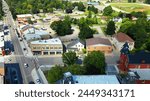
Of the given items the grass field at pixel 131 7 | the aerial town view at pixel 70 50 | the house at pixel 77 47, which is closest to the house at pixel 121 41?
the aerial town view at pixel 70 50

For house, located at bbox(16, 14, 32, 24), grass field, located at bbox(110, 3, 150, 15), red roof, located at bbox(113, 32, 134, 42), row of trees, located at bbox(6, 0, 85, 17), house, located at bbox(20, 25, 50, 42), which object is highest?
row of trees, located at bbox(6, 0, 85, 17)

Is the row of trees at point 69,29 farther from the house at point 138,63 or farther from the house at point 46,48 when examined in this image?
the house at point 138,63

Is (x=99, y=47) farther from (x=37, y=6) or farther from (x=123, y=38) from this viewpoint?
(x=37, y=6)

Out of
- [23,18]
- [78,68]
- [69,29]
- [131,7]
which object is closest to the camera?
[78,68]

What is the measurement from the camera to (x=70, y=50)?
8945 mm

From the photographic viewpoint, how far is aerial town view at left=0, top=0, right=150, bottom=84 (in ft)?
21.2

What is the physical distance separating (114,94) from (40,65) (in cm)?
684

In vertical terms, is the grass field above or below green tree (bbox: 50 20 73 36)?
below

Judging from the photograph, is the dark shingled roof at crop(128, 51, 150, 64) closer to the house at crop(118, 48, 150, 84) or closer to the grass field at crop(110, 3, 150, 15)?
the house at crop(118, 48, 150, 84)

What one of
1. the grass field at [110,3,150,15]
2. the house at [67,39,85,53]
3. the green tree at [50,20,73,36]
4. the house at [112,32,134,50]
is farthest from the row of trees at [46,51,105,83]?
the grass field at [110,3,150,15]

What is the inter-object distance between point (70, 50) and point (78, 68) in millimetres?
2474

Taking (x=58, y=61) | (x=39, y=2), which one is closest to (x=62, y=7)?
(x=39, y=2)

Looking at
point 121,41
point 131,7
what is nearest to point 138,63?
point 121,41

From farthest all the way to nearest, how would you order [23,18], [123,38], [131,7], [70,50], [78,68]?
[131,7] < [23,18] < [123,38] < [70,50] < [78,68]
